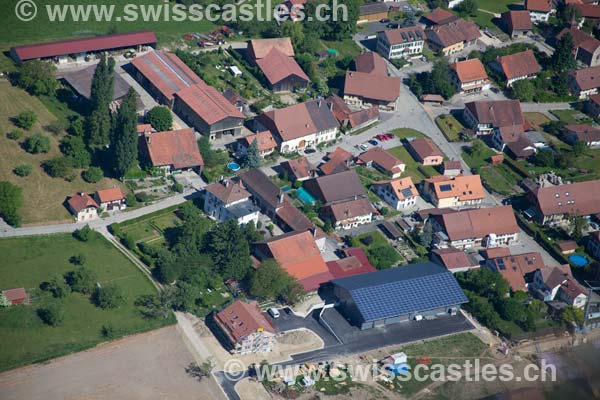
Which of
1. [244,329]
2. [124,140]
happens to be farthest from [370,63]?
[244,329]

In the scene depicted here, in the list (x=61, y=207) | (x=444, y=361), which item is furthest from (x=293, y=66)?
(x=444, y=361)

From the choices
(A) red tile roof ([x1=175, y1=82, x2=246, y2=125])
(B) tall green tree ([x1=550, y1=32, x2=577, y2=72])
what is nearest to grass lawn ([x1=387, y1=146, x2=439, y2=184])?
(A) red tile roof ([x1=175, y1=82, x2=246, y2=125])

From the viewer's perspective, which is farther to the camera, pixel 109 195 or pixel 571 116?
pixel 571 116

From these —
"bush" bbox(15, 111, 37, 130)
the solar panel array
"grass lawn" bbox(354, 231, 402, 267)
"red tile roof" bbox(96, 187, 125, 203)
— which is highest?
"bush" bbox(15, 111, 37, 130)

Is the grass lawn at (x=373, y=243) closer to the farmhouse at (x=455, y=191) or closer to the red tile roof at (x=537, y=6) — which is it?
the farmhouse at (x=455, y=191)

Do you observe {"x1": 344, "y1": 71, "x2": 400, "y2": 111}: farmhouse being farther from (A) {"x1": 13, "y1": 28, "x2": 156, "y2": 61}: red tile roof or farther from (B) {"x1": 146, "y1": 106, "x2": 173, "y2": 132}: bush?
(A) {"x1": 13, "y1": 28, "x2": 156, "y2": 61}: red tile roof

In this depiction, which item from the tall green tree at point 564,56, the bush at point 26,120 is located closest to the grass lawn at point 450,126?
the tall green tree at point 564,56

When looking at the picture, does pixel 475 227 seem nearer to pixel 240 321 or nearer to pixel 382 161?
pixel 382 161
